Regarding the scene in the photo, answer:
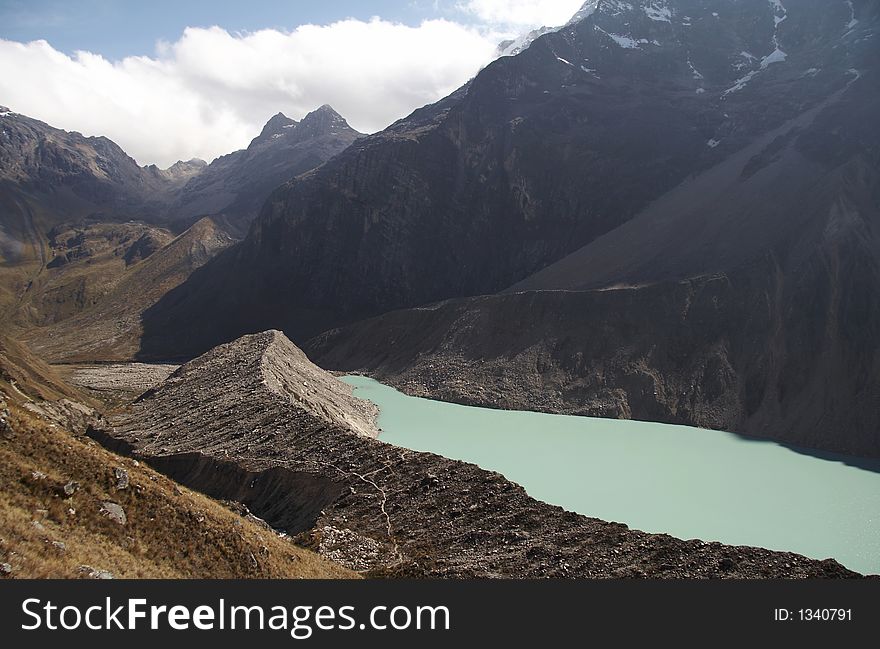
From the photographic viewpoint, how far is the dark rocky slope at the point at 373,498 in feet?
73.2

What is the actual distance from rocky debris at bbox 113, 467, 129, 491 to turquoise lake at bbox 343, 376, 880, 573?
2381 centimetres

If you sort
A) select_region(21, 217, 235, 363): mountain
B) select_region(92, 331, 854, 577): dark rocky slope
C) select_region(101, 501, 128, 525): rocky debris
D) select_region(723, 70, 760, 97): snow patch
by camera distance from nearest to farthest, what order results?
select_region(101, 501, 128, 525): rocky debris
select_region(92, 331, 854, 577): dark rocky slope
select_region(723, 70, 760, 97): snow patch
select_region(21, 217, 235, 363): mountain

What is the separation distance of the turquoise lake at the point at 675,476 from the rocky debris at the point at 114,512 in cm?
2409

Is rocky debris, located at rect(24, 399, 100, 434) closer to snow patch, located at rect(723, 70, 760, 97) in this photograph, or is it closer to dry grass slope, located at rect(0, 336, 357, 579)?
dry grass slope, located at rect(0, 336, 357, 579)

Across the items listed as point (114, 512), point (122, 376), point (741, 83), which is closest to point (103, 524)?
point (114, 512)

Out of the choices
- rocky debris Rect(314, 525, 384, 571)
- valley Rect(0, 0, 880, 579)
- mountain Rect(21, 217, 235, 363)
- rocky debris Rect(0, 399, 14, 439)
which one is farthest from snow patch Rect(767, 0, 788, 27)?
rocky debris Rect(0, 399, 14, 439)

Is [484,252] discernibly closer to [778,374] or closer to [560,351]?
[560,351]

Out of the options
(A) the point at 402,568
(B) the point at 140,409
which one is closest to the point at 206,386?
(B) the point at 140,409

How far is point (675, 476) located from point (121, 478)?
112ft

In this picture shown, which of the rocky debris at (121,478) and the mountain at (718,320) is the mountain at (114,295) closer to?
the mountain at (718,320)

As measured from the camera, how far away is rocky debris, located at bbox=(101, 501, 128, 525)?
700 inches

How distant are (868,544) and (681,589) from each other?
2227 centimetres

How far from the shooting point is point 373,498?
30.4 metres

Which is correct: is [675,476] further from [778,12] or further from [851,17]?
[778,12]
